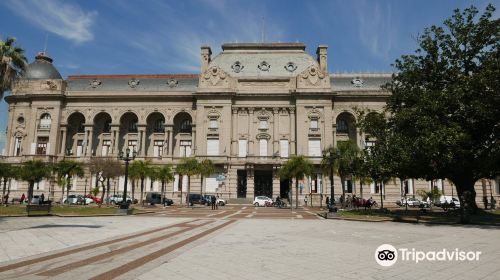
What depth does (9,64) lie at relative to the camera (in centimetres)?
2084

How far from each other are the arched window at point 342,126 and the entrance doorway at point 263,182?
1450 cm

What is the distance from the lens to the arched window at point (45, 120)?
2360 inches

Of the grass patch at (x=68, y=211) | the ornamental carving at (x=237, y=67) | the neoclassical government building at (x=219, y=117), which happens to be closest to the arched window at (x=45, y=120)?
the neoclassical government building at (x=219, y=117)

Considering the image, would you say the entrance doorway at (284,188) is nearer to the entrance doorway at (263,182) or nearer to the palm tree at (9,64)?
the entrance doorway at (263,182)

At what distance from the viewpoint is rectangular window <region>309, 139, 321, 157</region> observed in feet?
183

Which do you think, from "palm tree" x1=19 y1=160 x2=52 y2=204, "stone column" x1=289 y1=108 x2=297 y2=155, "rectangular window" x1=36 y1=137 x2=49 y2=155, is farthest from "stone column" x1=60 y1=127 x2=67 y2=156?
"stone column" x1=289 y1=108 x2=297 y2=155

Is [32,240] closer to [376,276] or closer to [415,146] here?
[376,276]

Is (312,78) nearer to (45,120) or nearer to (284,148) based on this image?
(284,148)

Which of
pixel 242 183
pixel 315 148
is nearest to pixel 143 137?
pixel 242 183

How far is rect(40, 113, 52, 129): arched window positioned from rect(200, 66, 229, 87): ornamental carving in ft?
88.7

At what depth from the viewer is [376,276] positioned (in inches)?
305

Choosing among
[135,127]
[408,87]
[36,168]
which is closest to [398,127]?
[408,87]

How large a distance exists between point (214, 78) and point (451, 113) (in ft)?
129

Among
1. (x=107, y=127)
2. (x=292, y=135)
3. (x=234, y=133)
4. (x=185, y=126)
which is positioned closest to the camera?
(x=292, y=135)
